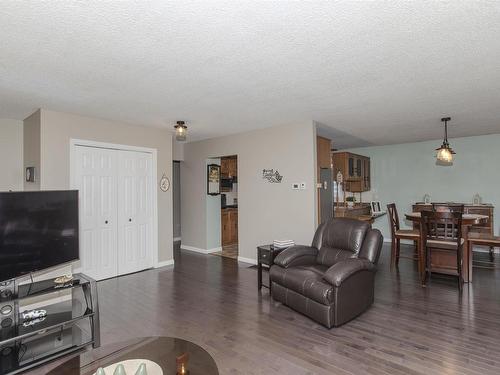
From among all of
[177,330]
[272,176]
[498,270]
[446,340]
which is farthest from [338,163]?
[177,330]

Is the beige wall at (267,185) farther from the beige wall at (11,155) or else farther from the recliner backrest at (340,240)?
the beige wall at (11,155)

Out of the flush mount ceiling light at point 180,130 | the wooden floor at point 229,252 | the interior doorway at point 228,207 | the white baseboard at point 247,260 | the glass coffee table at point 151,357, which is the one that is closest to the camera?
the glass coffee table at point 151,357

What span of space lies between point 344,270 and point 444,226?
7.46 ft

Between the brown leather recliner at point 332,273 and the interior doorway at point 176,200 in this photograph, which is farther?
the interior doorway at point 176,200

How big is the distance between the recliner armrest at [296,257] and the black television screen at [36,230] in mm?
2294

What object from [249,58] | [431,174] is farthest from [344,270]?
[431,174]

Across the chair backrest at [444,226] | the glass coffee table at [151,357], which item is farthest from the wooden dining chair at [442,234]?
the glass coffee table at [151,357]

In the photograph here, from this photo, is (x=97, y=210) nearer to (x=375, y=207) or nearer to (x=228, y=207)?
(x=228, y=207)

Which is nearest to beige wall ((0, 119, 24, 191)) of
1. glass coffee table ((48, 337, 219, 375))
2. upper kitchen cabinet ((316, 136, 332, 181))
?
glass coffee table ((48, 337, 219, 375))

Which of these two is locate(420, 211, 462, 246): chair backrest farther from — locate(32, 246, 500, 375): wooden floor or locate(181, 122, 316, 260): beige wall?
locate(181, 122, 316, 260): beige wall

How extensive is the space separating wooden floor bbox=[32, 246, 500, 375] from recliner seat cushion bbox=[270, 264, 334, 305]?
0.30 m

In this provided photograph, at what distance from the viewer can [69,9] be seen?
6.08ft

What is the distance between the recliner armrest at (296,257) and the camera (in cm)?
359

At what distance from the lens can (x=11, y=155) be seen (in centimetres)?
448
